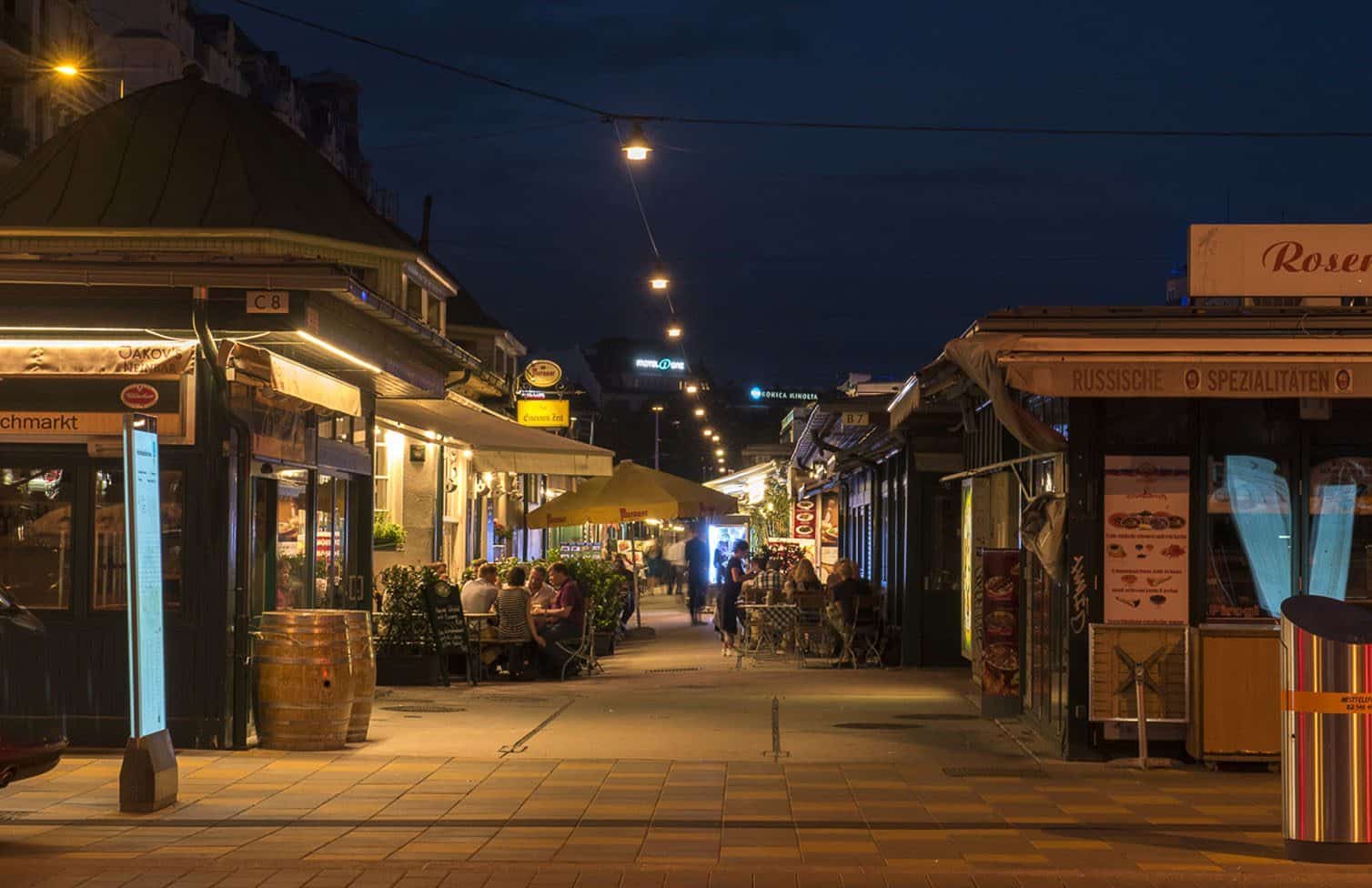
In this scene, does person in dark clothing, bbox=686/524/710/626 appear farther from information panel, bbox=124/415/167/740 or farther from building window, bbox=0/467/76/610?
information panel, bbox=124/415/167/740

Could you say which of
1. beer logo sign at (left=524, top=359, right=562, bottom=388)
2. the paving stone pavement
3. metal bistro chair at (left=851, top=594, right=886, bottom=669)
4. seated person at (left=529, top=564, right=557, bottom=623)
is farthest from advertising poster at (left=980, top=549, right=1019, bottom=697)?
beer logo sign at (left=524, top=359, right=562, bottom=388)

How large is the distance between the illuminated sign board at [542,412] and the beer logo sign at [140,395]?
62.3 feet

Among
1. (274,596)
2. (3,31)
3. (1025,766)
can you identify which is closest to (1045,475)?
(1025,766)

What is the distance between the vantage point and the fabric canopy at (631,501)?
79.9 feet

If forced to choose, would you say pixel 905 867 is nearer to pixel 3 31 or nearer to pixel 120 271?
pixel 120 271

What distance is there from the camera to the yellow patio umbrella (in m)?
24.3

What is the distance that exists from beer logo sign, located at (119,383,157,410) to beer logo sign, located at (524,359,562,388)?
20926 mm

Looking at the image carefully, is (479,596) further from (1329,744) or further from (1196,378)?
(1329,744)

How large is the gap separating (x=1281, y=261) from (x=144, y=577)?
25.7 feet

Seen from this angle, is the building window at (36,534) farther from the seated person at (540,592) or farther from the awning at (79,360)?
the seated person at (540,592)

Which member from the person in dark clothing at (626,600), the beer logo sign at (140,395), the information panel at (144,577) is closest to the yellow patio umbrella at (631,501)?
the person in dark clothing at (626,600)

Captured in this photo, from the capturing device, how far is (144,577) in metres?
9.89

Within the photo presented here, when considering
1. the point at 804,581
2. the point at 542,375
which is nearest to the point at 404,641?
the point at 804,581

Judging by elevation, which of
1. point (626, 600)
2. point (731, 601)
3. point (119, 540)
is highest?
point (119, 540)
